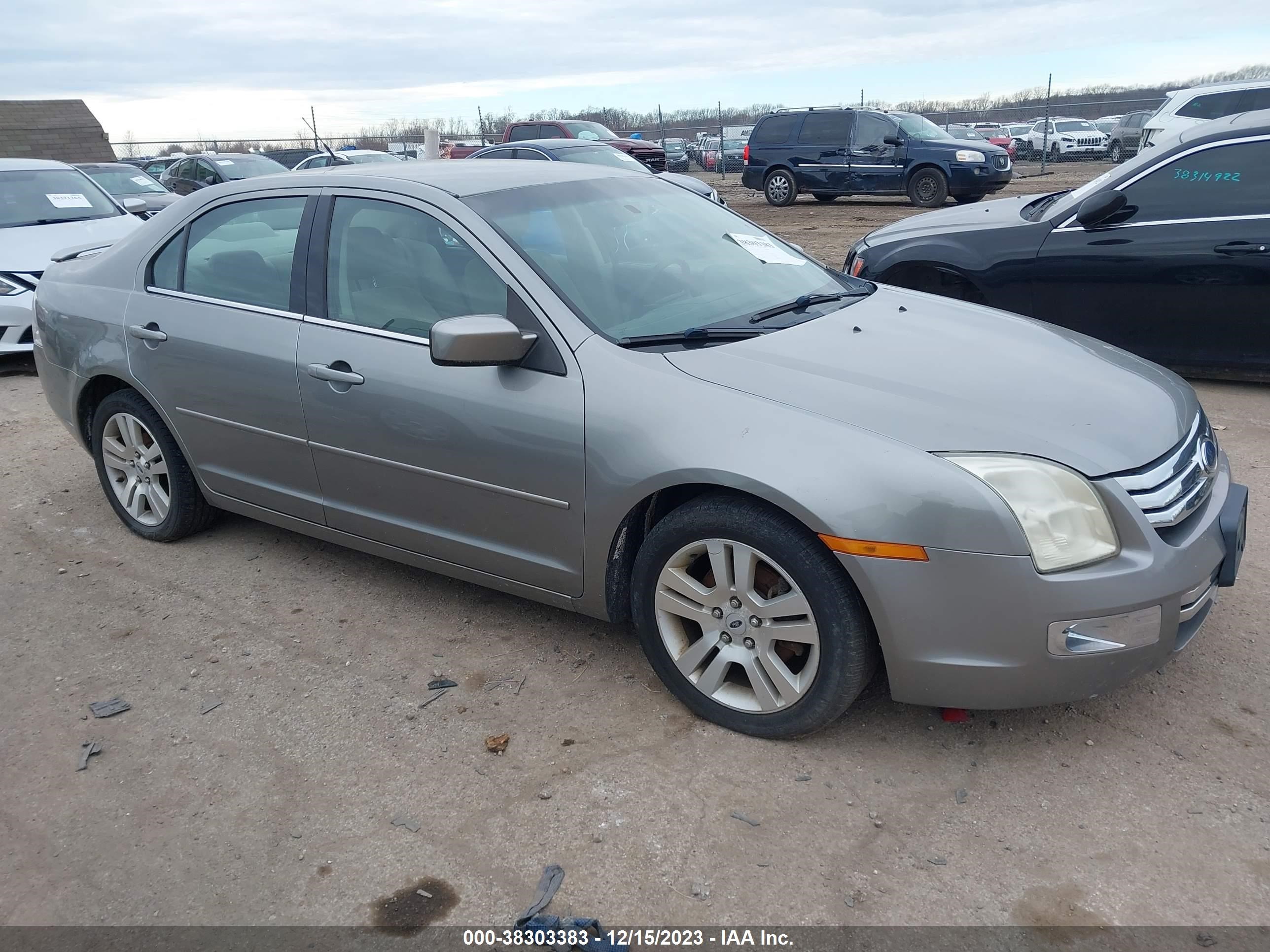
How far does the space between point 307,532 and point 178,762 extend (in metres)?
1.18

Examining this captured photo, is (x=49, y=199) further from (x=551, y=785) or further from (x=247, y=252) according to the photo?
(x=551, y=785)

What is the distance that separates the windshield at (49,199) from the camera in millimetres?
9031

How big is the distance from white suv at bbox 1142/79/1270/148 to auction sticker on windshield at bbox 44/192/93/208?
1300 cm

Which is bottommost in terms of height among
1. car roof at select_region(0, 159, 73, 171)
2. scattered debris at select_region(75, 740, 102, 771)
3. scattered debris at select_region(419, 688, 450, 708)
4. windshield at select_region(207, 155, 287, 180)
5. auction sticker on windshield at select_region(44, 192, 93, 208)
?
scattered debris at select_region(75, 740, 102, 771)

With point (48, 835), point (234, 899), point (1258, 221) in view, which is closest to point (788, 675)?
point (234, 899)

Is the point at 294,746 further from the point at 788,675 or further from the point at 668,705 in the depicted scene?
the point at 788,675

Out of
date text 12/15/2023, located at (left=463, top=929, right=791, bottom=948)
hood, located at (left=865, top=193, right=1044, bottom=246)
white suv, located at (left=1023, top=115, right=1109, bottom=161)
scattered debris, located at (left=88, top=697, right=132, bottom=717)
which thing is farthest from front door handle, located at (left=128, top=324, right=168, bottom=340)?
white suv, located at (left=1023, top=115, right=1109, bottom=161)

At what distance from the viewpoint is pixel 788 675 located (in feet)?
9.66

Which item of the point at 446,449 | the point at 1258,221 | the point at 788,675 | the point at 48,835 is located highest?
the point at 1258,221

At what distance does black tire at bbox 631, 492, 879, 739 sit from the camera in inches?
109

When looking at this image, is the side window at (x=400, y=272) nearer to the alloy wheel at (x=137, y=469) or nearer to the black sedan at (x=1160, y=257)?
the alloy wheel at (x=137, y=469)

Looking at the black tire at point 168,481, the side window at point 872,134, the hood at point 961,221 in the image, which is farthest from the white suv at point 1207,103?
the black tire at point 168,481

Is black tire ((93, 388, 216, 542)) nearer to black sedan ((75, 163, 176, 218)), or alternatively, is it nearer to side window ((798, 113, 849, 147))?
black sedan ((75, 163, 176, 218))

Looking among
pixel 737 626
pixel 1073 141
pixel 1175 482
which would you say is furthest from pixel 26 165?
pixel 1073 141
